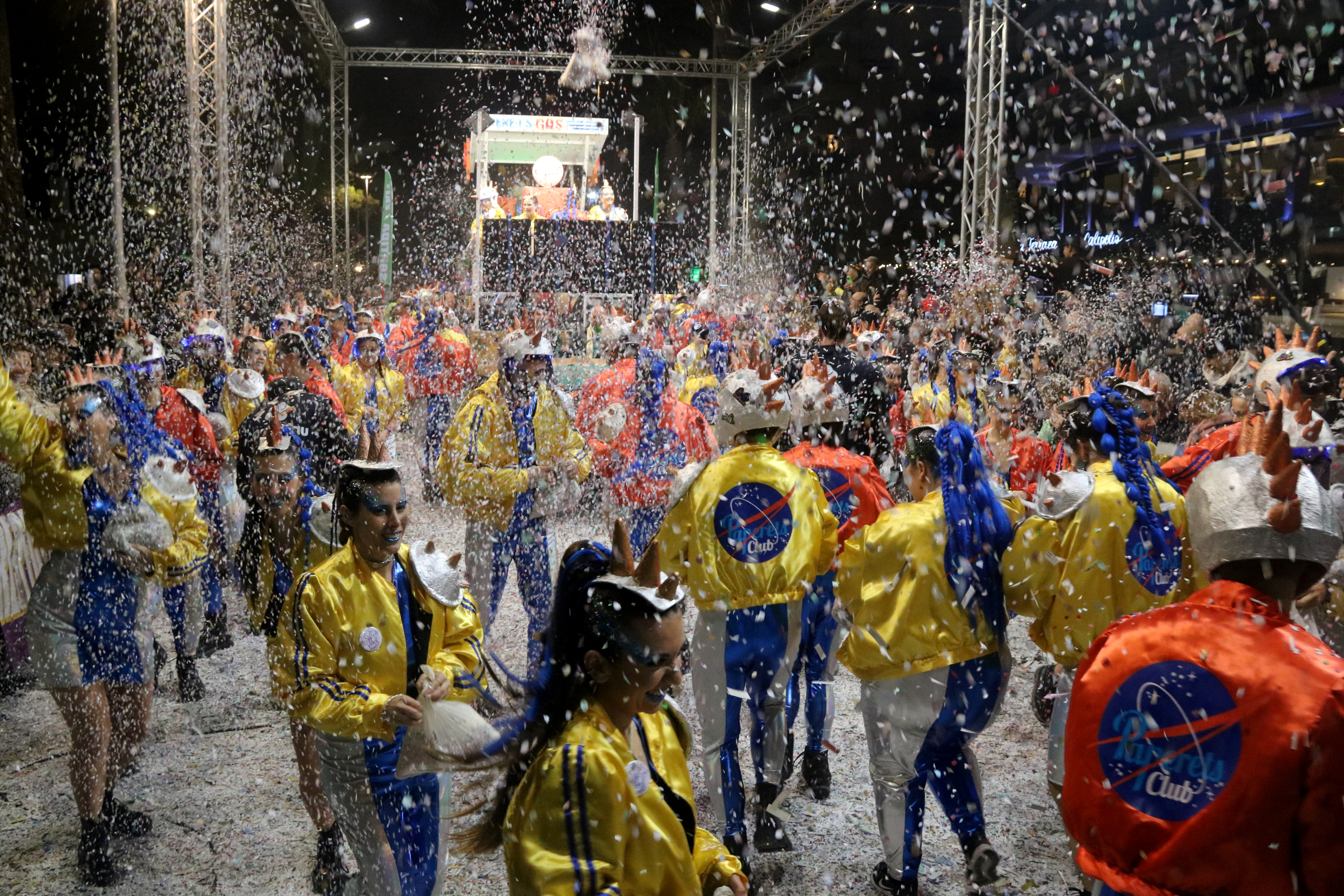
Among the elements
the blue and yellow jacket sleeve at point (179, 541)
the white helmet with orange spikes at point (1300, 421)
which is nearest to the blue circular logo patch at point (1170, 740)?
the white helmet with orange spikes at point (1300, 421)

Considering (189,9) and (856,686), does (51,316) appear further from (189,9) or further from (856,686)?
(856,686)

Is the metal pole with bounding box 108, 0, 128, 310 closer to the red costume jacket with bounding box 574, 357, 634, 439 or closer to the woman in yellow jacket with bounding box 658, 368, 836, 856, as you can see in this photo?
the red costume jacket with bounding box 574, 357, 634, 439

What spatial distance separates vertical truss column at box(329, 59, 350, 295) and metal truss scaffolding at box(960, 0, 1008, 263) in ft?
40.4

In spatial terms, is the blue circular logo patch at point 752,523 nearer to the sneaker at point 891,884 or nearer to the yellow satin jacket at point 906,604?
the yellow satin jacket at point 906,604

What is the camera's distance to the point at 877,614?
3396 mm

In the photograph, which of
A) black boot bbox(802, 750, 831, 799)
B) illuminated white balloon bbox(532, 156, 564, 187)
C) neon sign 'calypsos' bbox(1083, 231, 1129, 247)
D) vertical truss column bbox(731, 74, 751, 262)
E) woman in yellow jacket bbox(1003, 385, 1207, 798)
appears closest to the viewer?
woman in yellow jacket bbox(1003, 385, 1207, 798)

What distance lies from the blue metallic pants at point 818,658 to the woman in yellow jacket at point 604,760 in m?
2.56

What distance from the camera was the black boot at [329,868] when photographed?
11.4ft

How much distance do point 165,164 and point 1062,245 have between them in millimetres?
14542

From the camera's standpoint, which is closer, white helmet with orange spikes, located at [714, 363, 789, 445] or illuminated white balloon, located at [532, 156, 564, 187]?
white helmet with orange spikes, located at [714, 363, 789, 445]

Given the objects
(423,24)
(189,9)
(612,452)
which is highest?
(423,24)

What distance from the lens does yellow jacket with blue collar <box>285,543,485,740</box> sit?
2.45 meters

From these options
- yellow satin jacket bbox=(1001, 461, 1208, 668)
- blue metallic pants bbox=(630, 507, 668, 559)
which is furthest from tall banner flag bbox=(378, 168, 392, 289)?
yellow satin jacket bbox=(1001, 461, 1208, 668)

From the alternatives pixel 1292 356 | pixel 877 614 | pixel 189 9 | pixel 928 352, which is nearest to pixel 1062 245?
pixel 928 352
